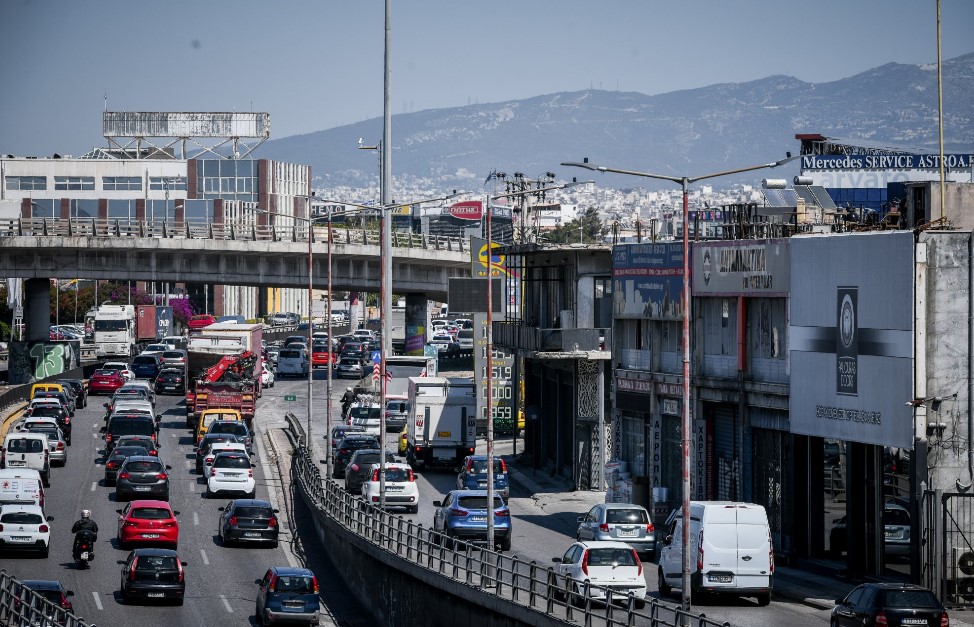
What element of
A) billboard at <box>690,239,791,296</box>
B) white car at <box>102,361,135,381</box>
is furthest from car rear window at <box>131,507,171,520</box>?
white car at <box>102,361,135,381</box>

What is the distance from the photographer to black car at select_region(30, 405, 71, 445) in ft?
222

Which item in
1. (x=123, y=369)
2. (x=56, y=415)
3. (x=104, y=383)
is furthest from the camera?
(x=123, y=369)

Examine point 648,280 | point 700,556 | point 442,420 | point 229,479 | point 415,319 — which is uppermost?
point 648,280

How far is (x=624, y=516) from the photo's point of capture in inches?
1592

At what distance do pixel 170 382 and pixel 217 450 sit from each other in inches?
1443

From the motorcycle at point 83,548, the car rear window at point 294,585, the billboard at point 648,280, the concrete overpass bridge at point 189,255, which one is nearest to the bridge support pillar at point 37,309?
the concrete overpass bridge at point 189,255

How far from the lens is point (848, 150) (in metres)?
73.2

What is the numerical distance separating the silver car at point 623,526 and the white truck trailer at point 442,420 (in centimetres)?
2081

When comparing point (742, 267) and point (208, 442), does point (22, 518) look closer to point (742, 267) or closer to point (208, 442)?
point (208, 442)

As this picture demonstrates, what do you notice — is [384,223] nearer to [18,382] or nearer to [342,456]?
[342,456]

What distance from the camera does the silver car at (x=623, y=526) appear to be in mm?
40062

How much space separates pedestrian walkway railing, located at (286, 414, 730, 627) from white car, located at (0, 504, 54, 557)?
805cm

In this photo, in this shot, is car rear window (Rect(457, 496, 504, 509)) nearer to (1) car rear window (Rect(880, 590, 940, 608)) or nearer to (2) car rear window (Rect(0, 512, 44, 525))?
(2) car rear window (Rect(0, 512, 44, 525))

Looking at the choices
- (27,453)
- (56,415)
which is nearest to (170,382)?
(56,415)
